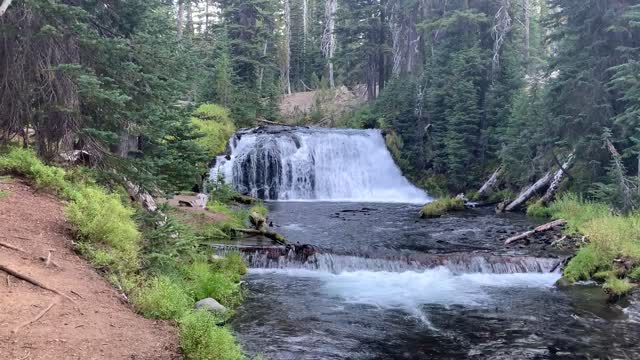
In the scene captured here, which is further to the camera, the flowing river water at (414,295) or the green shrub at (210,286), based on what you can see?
the green shrub at (210,286)

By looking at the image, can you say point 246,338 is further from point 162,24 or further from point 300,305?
point 162,24

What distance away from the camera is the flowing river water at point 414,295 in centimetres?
848

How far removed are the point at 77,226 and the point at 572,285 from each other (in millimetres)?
10077

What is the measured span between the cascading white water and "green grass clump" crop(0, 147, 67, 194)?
52.4ft

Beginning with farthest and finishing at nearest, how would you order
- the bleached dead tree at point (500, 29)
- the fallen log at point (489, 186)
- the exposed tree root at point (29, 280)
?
the bleached dead tree at point (500, 29) → the fallen log at point (489, 186) → the exposed tree root at point (29, 280)

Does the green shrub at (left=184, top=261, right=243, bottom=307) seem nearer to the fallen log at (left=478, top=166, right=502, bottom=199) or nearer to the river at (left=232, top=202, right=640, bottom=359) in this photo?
the river at (left=232, top=202, right=640, bottom=359)

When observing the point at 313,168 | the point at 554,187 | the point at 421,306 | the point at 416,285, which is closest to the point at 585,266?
the point at 416,285

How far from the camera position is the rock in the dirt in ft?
29.8

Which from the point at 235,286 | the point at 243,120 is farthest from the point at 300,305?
the point at 243,120

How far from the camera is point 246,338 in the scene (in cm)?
847

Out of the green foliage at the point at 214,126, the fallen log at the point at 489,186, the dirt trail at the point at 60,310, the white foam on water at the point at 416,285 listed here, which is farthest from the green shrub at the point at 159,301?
the fallen log at the point at 489,186

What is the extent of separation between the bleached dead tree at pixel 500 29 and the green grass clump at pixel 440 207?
741 cm

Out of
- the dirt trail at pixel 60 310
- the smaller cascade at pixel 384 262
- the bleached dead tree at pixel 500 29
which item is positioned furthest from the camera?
the bleached dead tree at pixel 500 29

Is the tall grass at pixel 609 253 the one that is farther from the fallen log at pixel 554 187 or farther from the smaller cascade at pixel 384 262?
the fallen log at pixel 554 187
